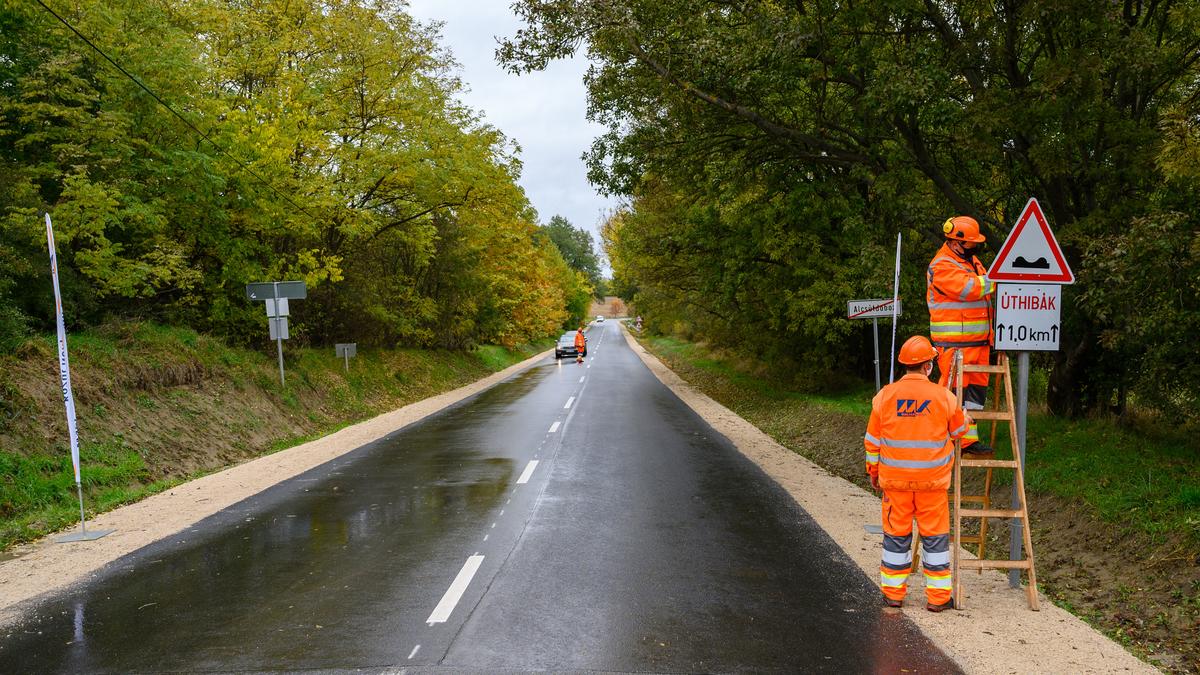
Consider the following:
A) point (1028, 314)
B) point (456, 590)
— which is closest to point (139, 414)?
point (456, 590)

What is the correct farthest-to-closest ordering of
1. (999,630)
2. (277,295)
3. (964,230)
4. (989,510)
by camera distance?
(277,295), (964,230), (989,510), (999,630)

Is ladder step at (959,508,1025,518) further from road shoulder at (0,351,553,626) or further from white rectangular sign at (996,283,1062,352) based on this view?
road shoulder at (0,351,553,626)

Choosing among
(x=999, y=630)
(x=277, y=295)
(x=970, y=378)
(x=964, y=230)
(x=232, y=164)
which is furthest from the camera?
(x=277, y=295)

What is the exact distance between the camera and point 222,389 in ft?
50.6

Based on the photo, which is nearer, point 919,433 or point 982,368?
point 919,433

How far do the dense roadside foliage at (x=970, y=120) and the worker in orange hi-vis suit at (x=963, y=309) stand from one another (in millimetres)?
1895

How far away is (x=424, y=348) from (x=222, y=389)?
19.9m

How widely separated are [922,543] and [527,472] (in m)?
6.27

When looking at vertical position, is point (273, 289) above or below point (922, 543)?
above

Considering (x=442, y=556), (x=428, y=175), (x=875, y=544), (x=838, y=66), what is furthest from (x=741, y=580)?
(x=428, y=175)

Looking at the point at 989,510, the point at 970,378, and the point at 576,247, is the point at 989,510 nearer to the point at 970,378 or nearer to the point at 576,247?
the point at 970,378

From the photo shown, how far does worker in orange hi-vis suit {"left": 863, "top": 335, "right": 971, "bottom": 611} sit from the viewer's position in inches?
199

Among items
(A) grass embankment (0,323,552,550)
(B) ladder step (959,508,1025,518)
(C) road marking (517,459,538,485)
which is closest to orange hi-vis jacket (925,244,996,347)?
(B) ladder step (959,508,1025,518)

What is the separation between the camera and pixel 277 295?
1661 cm
